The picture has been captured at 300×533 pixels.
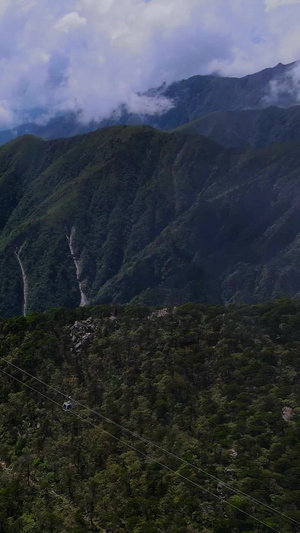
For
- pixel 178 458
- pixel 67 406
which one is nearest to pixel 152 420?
pixel 178 458

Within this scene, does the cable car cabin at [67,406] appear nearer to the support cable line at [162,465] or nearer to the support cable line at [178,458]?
the support cable line at [162,465]

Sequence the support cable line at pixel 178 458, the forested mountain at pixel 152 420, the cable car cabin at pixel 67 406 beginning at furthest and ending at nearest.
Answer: the cable car cabin at pixel 67 406 < the forested mountain at pixel 152 420 < the support cable line at pixel 178 458

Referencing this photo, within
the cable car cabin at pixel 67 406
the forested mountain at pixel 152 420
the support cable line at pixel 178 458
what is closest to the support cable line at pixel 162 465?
the forested mountain at pixel 152 420

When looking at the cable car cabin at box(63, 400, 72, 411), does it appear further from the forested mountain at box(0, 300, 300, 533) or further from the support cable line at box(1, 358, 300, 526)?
the support cable line at box(1, 358, 300, 526)

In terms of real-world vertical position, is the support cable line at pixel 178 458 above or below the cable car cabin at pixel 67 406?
below

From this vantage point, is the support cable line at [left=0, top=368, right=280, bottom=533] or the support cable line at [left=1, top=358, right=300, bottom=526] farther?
the support cable line at [left=1, top=358, right=300, bottom=526]

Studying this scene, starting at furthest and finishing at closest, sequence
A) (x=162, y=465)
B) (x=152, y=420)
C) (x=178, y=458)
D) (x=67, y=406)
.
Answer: (x=67, y=406)
(x=152, y=420)
(x=178, y=458)
(x=162, y=465)

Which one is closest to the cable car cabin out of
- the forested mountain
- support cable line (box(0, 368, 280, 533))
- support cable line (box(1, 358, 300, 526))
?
the forested mountain

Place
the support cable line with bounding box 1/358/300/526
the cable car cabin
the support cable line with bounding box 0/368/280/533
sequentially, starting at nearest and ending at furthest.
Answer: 1. the support cable line with bounding box 0/368/280/533
2. the support cable line with bounding box 1/358/300/526
3. the cable car cabin

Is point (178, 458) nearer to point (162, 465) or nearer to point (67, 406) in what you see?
point (162, 465)
